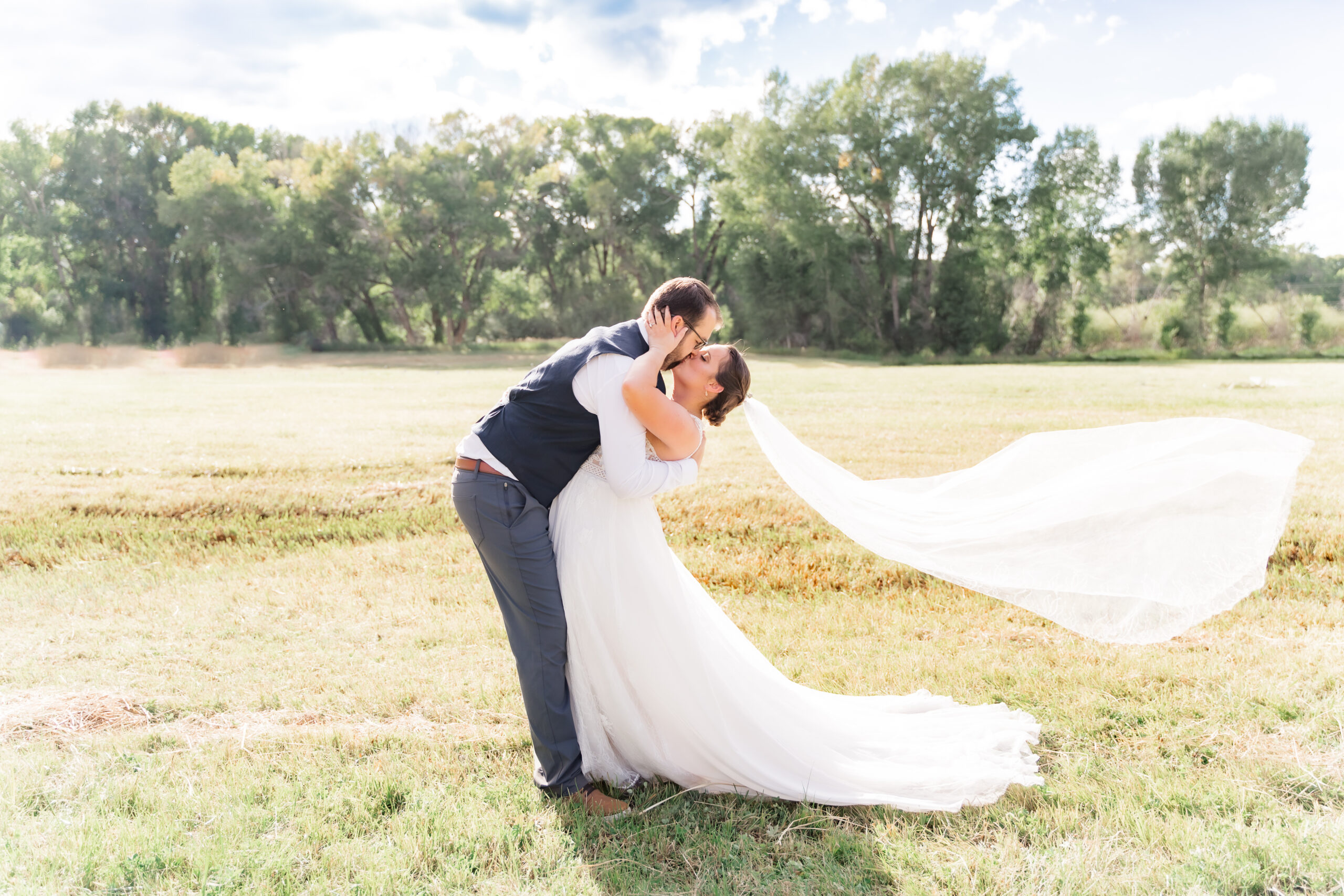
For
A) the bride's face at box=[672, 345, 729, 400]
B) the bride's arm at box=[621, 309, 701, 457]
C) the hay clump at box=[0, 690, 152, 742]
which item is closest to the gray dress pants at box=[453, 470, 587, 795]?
the bride's arm at box=[621, 309, 701, 457]

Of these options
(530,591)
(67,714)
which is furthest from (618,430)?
(67,714)

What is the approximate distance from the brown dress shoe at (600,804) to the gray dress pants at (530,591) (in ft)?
0.19

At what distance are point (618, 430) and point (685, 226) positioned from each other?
179ft

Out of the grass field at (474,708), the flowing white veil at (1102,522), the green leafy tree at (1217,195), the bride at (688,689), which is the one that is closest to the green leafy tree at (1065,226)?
the green leafy tree at (1217,195)

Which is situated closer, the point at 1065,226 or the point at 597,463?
the point at 597,463

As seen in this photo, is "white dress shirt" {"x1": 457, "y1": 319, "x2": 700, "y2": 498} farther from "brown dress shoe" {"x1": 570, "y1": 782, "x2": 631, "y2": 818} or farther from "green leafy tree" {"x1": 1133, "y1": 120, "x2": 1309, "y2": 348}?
"green leafy tree" {"x1": 1133, "y1": 120, "x2": 1309, "y2": 348}

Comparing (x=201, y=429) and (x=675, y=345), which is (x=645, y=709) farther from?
(x=201, y=429)

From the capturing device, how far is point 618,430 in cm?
328

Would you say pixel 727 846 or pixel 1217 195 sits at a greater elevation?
pixel 1217 195

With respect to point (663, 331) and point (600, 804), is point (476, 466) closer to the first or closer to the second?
point (663, 331)

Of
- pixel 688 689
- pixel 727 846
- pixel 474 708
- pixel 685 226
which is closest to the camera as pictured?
pixel 727 846

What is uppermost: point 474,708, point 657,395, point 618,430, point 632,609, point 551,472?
point 657,395

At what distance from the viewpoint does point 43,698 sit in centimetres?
496

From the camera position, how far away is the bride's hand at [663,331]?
128 inches
